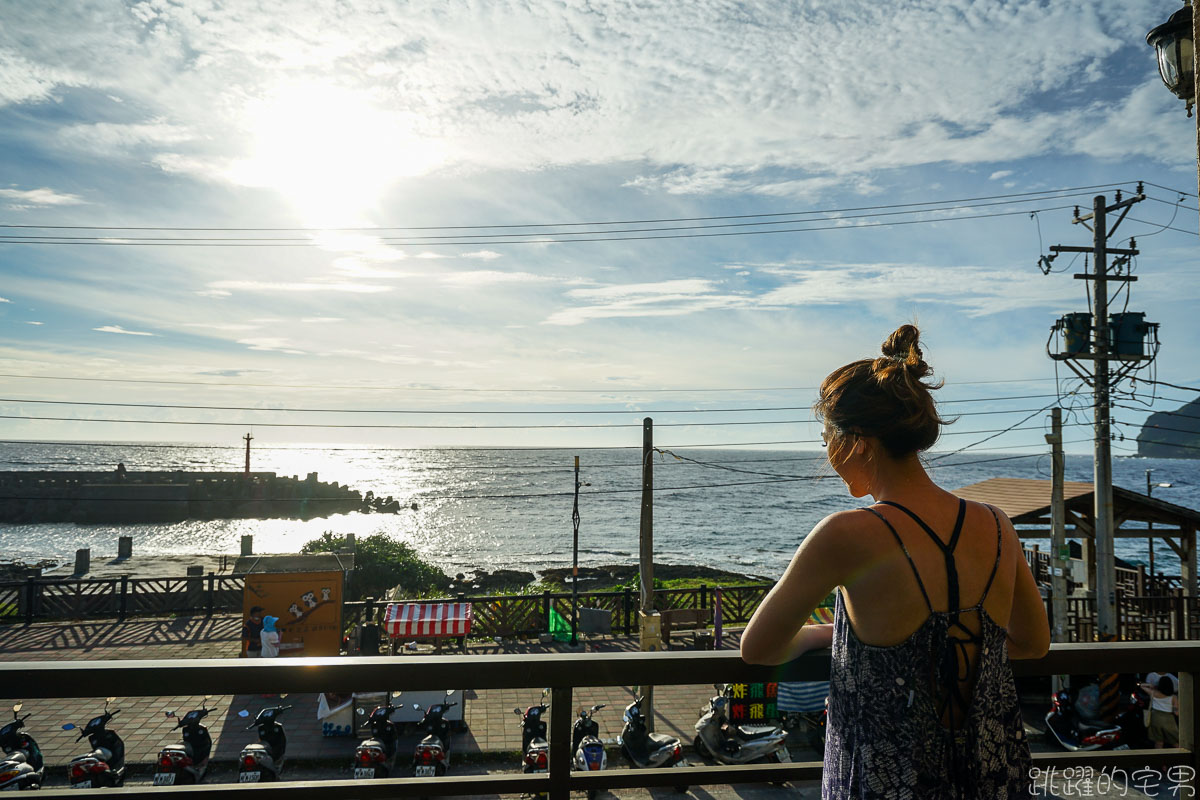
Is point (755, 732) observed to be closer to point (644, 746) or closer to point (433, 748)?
point (644, 746)

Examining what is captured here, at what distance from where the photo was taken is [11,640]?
16.5 m

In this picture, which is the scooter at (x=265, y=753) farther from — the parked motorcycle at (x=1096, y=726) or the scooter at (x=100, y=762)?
the parked motorcycle at (x=1096, y=726)

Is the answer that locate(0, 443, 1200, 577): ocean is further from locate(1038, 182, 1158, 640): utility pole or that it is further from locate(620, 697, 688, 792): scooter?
locate(620, 697, 688, 792): scooter

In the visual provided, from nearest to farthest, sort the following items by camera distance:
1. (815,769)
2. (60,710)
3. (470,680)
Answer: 1. (470,680)
2. (815,769)
3. (60,710)

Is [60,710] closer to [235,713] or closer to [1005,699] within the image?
Answer: [235,713]

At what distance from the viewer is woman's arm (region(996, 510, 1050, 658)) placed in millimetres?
1582

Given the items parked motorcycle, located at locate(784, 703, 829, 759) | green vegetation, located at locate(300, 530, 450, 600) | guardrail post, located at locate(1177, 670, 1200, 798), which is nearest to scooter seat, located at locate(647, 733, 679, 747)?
parked motorcycle, located at locate(784, 703, 829, 759)

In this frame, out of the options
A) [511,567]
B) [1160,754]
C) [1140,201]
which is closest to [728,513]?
[511,567]

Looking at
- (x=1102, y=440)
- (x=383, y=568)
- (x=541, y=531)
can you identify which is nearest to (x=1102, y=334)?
(x=1102, y=440)

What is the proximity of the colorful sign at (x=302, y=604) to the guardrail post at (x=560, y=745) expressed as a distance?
1344 centimetres

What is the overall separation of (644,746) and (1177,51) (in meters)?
8.65

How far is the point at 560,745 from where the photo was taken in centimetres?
196

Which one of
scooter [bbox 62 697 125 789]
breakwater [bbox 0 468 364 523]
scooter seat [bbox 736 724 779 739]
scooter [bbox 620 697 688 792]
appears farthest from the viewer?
breakwater [bbox 0 468 364 523]

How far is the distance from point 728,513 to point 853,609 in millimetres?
85882
